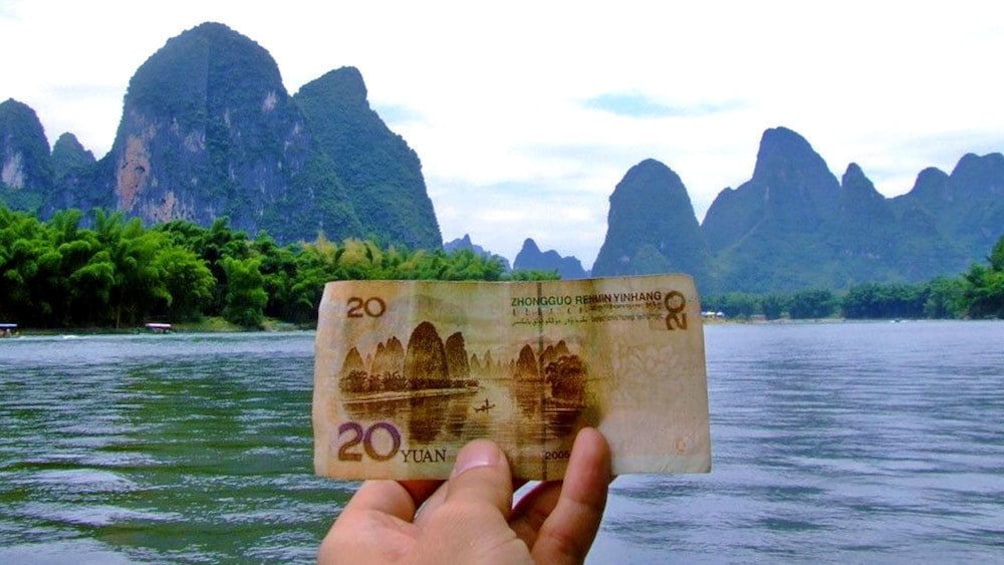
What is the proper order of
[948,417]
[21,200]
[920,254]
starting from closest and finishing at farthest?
[948,417] → [21,200] → [920,254]

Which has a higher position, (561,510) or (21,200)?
(21,200)

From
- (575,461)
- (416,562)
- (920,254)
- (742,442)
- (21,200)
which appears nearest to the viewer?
(416,562)

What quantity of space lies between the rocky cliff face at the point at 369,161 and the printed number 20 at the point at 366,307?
11749 cm

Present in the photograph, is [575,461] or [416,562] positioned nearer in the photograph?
Result: [416,562]

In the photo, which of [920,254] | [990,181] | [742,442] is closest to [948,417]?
[742,442]

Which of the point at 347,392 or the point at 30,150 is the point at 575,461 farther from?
the point at 30,150

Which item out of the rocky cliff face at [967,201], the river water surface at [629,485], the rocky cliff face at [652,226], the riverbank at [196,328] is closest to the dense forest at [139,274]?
the riverbank at [196,328]

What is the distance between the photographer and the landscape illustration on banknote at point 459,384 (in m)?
1.24

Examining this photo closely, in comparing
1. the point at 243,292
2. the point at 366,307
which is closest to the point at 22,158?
the point at 243,292

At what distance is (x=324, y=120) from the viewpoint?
136 metres

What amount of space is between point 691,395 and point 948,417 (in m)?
8.32

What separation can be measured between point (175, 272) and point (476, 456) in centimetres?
4537

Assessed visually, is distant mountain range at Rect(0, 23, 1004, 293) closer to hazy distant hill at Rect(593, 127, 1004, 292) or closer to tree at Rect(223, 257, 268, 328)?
hazy distant hill at Rect(593, 127, 1004, 292)

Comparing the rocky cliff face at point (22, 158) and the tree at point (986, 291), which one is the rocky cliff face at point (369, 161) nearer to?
the rocky cliff face at point (22, 158)
